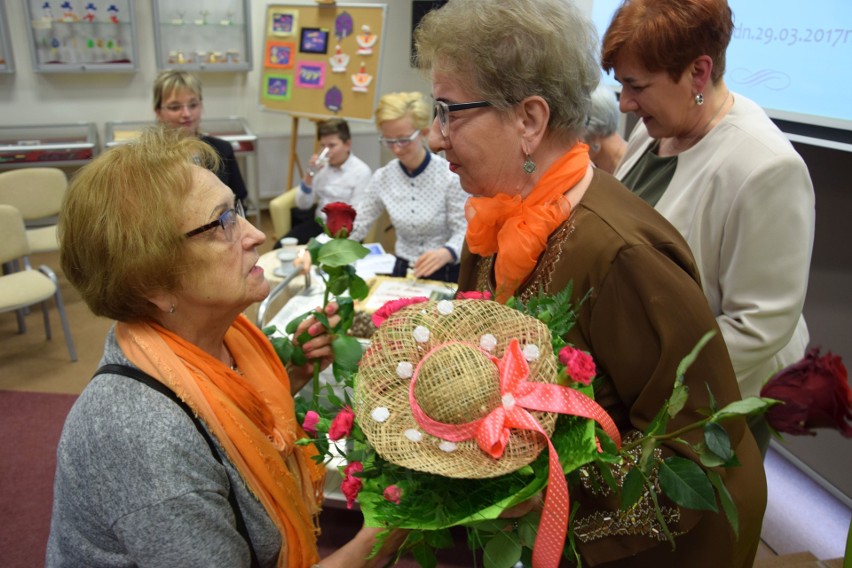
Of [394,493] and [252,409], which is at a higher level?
[394,493]

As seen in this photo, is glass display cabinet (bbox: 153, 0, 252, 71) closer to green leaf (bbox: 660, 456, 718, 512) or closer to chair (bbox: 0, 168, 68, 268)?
chair (bbox: 0, 168, 68, 268)

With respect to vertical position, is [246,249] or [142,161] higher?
[142,161]

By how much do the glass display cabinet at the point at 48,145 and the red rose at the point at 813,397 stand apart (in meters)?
5.82

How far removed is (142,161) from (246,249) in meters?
0.24

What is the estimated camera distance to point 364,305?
271 cm

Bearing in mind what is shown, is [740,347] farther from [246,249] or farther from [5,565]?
[5,565]

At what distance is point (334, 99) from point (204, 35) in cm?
165

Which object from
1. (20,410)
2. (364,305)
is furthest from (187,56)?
(364,305)

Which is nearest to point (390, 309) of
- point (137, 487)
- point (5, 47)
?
point (137, 487)

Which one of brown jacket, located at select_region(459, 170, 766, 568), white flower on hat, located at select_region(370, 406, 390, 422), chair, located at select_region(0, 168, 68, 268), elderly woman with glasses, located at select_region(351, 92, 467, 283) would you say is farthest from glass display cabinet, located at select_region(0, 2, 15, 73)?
white flower on hat, located at select_region(370, 406, 390, 422)

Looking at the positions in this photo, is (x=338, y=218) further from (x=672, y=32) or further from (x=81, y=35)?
(x=81, y=35)

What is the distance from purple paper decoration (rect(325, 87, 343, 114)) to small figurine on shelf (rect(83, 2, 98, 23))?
2.19m

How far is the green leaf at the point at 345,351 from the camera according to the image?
1.34m

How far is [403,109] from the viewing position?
144 inches
